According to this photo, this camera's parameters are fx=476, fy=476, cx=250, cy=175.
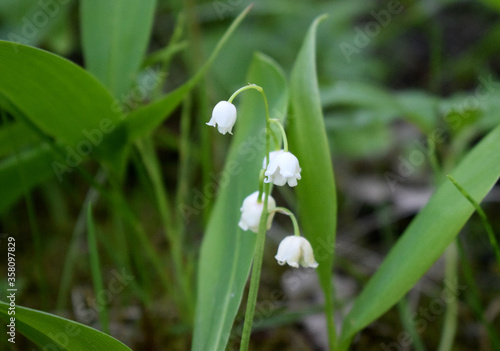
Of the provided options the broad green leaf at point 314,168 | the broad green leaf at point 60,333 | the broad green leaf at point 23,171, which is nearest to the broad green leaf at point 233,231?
the broad green leaf at point 314,168

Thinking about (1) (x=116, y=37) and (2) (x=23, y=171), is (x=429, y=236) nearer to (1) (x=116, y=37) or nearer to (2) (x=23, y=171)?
(1) (x=116, y=37)

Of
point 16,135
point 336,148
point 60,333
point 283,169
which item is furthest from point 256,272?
point 336,148

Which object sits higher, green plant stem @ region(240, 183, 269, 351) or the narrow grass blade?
the narrow grass blade

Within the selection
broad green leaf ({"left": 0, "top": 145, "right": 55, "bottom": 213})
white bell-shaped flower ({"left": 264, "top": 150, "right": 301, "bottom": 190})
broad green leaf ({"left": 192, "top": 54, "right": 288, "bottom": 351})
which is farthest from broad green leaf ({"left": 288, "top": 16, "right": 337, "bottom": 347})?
broad green leaf ({"left": 0, "top": 145, "right": 55, "bottom": 213})

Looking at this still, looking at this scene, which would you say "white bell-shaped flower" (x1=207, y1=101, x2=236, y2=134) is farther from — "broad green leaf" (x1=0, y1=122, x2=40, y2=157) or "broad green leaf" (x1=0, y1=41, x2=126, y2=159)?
"broad green leaf" (x1=0, y1=122, x2=40, y2=157)

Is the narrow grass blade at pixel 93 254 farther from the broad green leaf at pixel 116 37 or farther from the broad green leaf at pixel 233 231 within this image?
the broad green leaf at pixel 116 37
